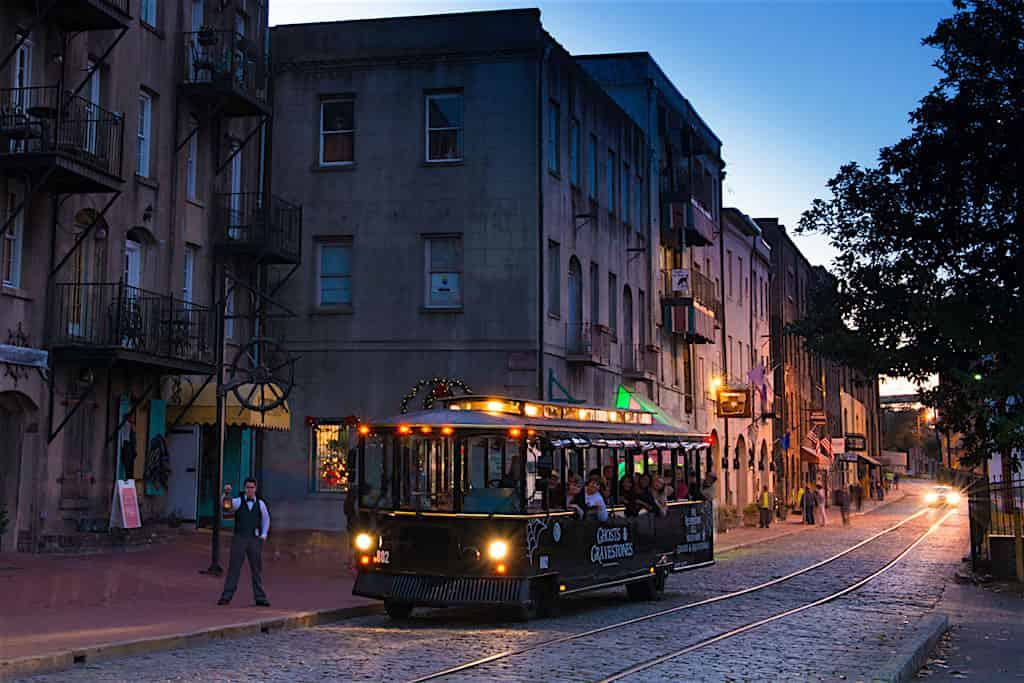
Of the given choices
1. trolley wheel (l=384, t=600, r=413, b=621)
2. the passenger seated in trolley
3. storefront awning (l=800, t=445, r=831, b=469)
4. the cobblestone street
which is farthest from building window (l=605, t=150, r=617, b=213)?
storefront awning (l=800, t=445, r=831, b=469)

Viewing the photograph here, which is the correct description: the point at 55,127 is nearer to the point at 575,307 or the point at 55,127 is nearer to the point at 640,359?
the point at 575,307

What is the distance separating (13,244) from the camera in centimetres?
2316

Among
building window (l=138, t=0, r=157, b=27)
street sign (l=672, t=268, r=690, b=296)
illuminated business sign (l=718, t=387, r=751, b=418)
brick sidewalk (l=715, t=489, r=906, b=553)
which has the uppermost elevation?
building window (l=138, t=0, r=157, b=27)

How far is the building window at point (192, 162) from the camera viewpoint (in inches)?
1147

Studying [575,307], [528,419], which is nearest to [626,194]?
[575,307]

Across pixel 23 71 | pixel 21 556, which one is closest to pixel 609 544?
pixel 21 556

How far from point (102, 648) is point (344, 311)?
67.8 ft

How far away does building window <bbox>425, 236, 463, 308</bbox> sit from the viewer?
3362cm

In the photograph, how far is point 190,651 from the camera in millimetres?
14398

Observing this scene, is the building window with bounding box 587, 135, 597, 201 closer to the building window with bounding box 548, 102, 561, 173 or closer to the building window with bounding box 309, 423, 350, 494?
the building window with bounding box 548, 102, 561, 173

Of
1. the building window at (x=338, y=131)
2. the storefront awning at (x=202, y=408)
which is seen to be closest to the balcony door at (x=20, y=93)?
the storefront awning at (x=202, y=408)

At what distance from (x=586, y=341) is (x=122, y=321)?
588 inches

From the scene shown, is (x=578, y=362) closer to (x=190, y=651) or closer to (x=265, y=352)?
(x=265, y=352)

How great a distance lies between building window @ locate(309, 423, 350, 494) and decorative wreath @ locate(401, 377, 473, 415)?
5.85ft
